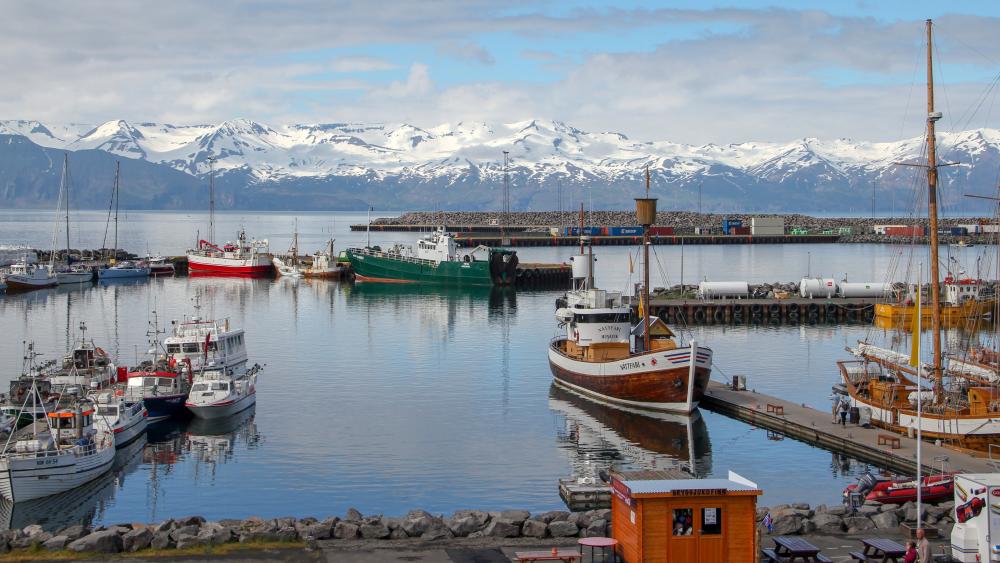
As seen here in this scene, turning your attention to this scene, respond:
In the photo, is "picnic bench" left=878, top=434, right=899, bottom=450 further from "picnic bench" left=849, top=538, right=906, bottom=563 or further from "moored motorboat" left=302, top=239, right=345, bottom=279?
"moored motorboat" left=302, top=239, right=345, bottom=279

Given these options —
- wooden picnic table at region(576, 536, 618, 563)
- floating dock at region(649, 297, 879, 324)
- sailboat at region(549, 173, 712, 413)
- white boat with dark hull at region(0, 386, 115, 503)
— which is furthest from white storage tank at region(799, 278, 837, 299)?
wooden picnic table at region(576, 536, 618, 563)

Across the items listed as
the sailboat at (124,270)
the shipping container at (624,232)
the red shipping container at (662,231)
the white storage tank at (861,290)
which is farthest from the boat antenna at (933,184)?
the red shipping container at (662,231)

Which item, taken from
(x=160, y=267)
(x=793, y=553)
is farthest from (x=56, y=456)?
(x=160, y=267)

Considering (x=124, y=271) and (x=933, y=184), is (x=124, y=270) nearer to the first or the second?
(x=124, y=271)

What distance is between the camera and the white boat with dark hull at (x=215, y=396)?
3997 cm

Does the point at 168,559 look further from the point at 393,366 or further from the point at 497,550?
the point at 393,366

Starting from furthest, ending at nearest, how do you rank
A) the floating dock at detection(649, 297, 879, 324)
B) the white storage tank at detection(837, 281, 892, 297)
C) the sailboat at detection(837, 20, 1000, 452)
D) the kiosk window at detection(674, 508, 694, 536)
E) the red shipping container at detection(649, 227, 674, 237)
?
the red shipping container at detection(649, 227, 674, 237) → the white storage tank at detection(837, 281, 892, 297) → the floating dock at detection(649, 297, 879, 324) → the sailboat at detection(837, 20, 1000, 452) → the kiosk window at detection(674, 508, 694, 536)

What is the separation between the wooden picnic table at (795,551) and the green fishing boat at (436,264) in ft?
258

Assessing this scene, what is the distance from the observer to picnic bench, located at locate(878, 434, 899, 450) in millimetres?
32250

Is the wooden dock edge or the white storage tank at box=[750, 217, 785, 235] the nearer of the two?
the wooden dock edge

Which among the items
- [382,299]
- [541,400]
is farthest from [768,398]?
[382,299]

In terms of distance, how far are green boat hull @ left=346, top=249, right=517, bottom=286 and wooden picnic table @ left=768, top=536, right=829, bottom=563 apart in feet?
258

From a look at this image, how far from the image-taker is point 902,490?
2662 cm

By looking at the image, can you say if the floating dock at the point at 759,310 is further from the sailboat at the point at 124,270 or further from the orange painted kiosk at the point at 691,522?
the sailboat at the point at 124,270
